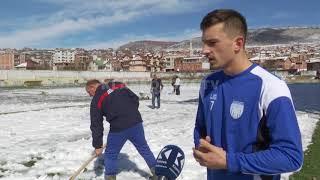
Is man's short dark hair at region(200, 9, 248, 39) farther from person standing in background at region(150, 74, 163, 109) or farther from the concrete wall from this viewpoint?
the concrete wall

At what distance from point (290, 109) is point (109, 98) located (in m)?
5.55

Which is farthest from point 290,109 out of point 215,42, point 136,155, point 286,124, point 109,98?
point 136,155

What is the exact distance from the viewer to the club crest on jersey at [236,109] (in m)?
2.87

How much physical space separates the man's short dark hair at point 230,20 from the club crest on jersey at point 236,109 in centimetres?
38

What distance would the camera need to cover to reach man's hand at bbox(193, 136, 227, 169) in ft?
9.00

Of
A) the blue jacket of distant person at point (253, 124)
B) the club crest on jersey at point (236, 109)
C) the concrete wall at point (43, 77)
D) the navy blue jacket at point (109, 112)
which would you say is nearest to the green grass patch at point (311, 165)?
the navy blue jacket at point (109, 112)

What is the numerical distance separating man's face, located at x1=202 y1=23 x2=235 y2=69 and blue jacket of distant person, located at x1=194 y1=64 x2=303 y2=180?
0.12 metres

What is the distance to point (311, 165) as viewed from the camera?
979 cm

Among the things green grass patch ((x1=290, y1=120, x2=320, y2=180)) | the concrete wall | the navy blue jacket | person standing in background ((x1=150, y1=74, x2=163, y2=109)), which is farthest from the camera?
the concrete wall

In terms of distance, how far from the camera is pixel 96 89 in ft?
27.1

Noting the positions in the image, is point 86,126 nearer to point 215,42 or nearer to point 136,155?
point 136,155

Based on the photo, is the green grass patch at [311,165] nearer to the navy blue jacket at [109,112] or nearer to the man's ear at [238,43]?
the navy blue jacket at [109,112]

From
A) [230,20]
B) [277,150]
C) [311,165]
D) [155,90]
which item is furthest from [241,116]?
[155,90]

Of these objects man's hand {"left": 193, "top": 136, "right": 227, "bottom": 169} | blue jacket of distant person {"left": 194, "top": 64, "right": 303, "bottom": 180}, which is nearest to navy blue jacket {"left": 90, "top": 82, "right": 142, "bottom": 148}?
blue jacket of distant person {"left": 194, "top": 64, "right": 303, "bottom": 180}
